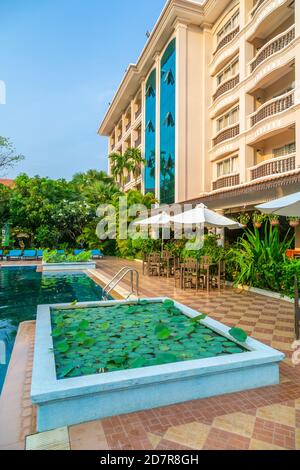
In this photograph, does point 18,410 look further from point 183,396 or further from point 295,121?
point 295,121

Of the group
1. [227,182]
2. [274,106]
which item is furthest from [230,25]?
[227,182]

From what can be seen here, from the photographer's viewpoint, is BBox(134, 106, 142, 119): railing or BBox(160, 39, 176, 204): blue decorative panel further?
BBox(134, 106, 142, 119): railing

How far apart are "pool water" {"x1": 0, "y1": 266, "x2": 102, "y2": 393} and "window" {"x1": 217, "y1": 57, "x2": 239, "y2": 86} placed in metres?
14.6

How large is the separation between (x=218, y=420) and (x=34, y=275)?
13.2 m

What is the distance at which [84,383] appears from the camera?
112 inches

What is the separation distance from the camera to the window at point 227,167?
59.8 ft

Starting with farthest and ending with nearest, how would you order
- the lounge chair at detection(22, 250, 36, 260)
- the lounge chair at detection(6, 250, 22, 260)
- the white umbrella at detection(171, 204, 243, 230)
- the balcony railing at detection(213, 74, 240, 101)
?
the lounge chair at detection(22, 250, 36, 260), the lounge chair at detection(6, 250, 22, 260), the balcony railing at detection(213, 74, 240, 101), the white umbrella at detection(171, 204, 243, 230)

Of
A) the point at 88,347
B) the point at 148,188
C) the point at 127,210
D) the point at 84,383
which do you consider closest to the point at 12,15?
the point at 88,347

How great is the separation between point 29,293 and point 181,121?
1501 cm

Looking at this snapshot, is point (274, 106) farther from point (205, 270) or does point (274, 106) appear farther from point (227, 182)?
point (205, 270)

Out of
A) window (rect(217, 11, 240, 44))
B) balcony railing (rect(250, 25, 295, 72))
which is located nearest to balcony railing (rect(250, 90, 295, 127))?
balcony railing (rect(250, 25, 295, 72))

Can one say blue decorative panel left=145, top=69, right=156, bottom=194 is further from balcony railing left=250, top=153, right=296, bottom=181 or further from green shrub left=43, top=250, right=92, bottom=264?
balcony railing left=250, top=153, right=296, bottom=181

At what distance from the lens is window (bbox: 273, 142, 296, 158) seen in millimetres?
14720

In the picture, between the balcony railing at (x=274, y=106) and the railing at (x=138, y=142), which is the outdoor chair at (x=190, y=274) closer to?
the balcony railing at (x=274, y=106)
